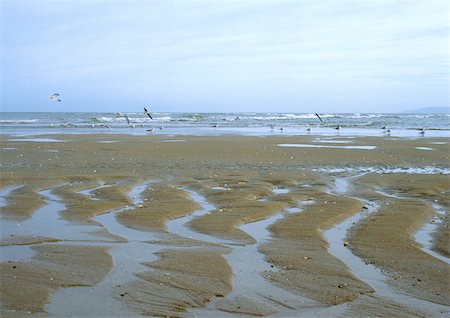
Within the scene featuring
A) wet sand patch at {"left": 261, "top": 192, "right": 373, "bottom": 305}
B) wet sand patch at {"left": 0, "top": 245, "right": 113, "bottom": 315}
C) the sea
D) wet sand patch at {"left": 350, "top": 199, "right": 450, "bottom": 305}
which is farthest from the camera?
the sea

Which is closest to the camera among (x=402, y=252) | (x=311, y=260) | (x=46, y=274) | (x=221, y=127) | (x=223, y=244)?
(x=46, y=274)

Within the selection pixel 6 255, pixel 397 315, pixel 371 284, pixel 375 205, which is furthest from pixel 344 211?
pixel 6 255

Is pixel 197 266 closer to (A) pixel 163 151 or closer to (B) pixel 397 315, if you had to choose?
(B) pixel 397 315

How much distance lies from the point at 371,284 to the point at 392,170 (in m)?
10.9

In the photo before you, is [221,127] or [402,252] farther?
[221,127]

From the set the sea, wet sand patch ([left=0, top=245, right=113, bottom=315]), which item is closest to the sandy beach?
wet sand patch ([left=0, top=245, right=113, bottom=315])

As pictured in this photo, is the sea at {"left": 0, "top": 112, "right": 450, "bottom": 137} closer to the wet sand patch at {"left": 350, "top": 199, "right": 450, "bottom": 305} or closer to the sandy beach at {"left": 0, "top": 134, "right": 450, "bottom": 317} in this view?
the sandy beach at {"left": 0, "top": 134, "right": 450, "bottom": 317}

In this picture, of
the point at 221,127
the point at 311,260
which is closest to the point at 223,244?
the point at 311,260

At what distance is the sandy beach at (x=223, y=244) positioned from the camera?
16.2 feet

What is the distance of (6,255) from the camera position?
20.9 ft

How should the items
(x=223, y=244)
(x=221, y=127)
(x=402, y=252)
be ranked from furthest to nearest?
(x=221, y=127)
(x=223, y=244)
(x=402, y=252)

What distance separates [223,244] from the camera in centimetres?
703

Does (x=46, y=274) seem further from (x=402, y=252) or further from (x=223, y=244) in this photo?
(x=402, y=252)

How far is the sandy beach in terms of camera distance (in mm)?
4945
